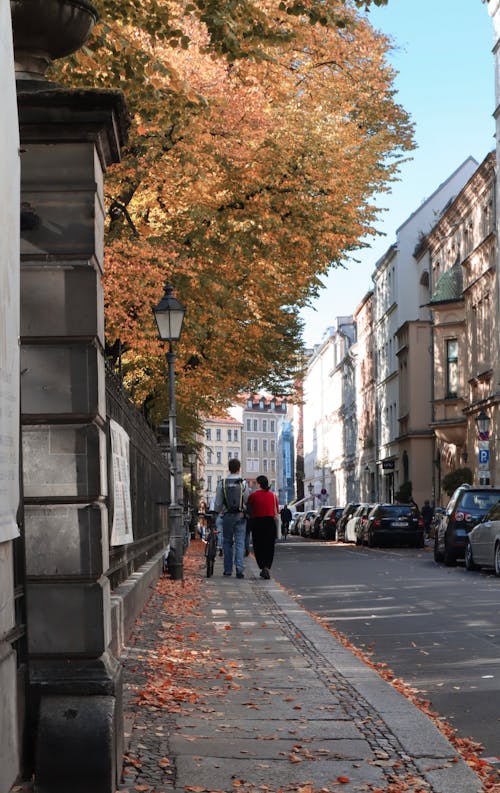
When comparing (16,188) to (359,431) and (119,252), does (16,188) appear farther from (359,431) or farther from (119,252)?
(359,431)

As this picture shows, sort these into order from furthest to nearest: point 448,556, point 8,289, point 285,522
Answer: point 285,522, point 448,556, point 8,289

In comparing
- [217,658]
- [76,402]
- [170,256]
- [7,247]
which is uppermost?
[170,256]

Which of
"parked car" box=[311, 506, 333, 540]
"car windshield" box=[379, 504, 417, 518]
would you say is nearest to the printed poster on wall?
"car windshield" box=[379, 504, 417, 518]

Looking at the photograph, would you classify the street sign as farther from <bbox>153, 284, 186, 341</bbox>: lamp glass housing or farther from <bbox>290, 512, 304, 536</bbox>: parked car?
<bbox>290, 512, 304, 536</bbox>: parked car

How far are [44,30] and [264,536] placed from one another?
17.0m

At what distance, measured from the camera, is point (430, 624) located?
49.2ft

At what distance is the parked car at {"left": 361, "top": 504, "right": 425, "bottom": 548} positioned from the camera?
45156 millimetres

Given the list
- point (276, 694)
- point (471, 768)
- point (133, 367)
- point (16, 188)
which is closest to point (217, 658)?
point (276, 694)

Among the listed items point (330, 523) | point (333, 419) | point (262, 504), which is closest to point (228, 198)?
point (262, 504)

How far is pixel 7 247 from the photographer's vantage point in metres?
4.58

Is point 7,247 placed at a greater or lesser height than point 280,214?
lesser

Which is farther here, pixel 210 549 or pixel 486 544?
pixel 486 544

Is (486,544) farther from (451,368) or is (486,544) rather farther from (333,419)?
(333,419)

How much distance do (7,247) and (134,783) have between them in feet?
8.80
